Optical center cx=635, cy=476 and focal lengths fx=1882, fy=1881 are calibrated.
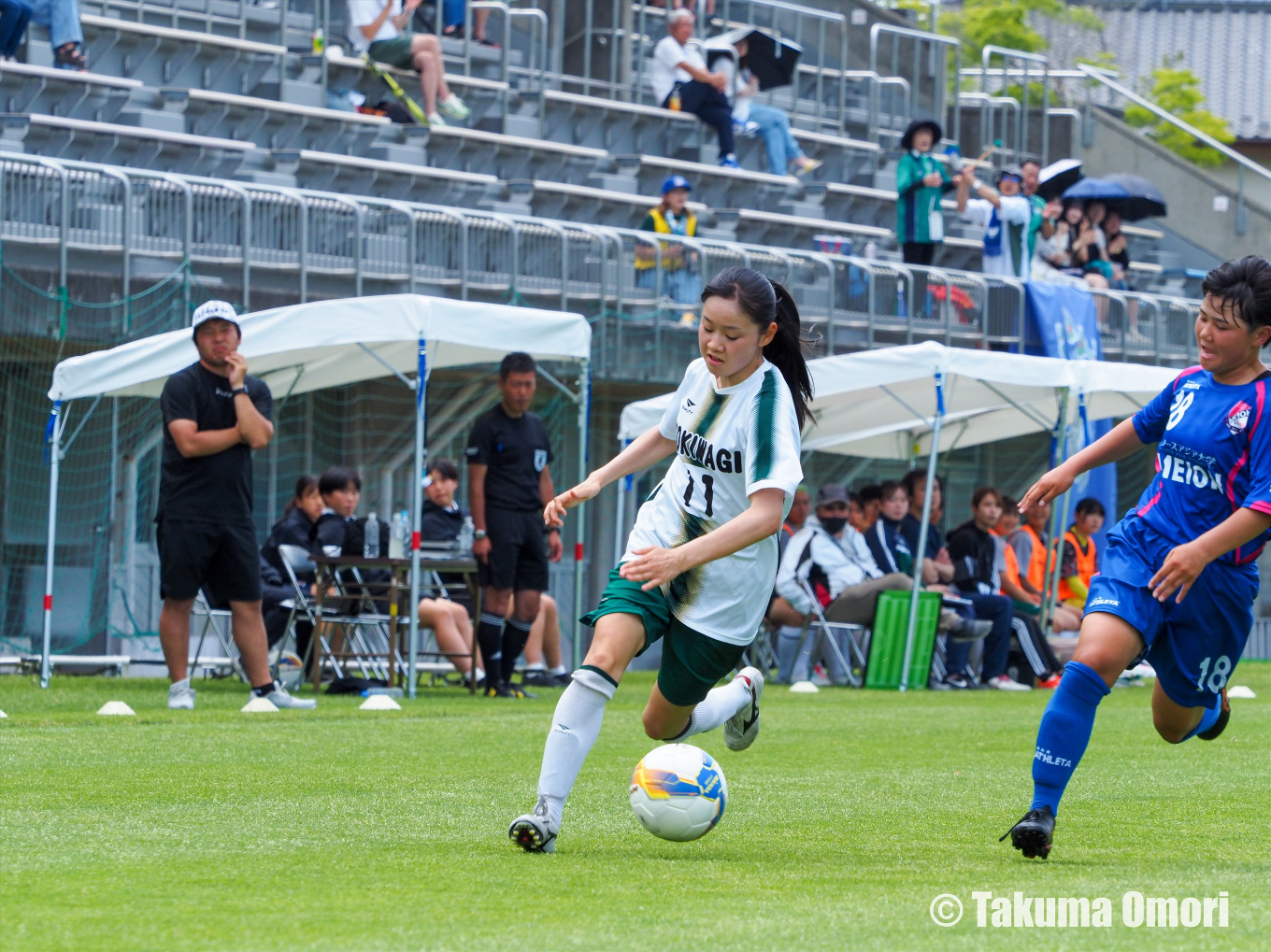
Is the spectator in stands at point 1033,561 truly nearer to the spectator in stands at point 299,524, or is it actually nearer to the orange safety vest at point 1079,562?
the orange safety vest at point 1079,562

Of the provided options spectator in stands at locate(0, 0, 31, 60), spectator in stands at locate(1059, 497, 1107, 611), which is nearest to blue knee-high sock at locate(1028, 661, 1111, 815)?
spectator in stands at locate(1059, 497, 1107, 611)

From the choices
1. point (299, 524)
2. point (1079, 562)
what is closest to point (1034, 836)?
point (299, 524)

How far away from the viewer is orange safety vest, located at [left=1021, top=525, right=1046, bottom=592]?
55.2 ft

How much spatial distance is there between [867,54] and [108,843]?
26435 millimetres

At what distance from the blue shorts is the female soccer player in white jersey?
1.00 m

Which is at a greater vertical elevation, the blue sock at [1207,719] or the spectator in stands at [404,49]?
the spectator in stands at [404,49]

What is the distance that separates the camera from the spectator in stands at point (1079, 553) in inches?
691

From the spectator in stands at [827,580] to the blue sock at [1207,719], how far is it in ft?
29.9

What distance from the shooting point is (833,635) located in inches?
622

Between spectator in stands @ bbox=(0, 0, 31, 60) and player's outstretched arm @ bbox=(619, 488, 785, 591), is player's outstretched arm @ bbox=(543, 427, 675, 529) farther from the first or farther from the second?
spectator in stands @ bbox=(0, 0, 31, 60)

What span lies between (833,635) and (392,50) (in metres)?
8.62

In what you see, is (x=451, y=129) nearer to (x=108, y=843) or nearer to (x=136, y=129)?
(x=136, y=129)

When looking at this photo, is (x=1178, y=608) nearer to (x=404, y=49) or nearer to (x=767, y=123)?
(x=404, y=49)

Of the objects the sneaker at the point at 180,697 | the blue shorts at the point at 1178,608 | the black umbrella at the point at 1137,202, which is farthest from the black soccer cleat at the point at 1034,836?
the black umbrella at the point at 1137,202
